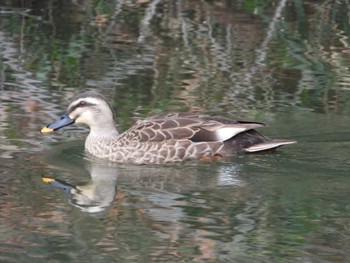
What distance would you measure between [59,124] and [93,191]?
5.83 ft

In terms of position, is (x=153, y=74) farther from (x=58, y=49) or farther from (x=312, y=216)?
(x=312, y=216)

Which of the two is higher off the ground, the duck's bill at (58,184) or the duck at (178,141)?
the duck at (178,141)

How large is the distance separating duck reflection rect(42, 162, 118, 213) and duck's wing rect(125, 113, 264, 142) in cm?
69

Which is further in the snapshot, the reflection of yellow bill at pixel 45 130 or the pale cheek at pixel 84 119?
the pale cheek at pixel 84 119

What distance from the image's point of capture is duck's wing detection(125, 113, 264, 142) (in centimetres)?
1241

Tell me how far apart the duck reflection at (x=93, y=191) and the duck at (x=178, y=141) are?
54 cm

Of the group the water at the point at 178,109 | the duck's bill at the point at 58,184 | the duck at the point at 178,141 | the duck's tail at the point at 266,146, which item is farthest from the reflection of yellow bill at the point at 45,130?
the duck's tail at the point at 266,146

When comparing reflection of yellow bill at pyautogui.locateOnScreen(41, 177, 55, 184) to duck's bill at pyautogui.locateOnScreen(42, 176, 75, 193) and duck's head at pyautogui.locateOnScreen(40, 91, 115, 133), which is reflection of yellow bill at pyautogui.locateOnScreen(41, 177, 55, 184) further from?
duck's head at pyautogui.locateOnScreen(40, 91, 115, 133)

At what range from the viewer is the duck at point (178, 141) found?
→ 485 inches

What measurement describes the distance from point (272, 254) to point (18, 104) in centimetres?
560

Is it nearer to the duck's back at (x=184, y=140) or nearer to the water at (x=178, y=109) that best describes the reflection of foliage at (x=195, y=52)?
the water at (x=178, y=109)

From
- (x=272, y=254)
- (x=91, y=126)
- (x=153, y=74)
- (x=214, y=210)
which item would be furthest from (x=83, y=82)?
(x=272, y=254)

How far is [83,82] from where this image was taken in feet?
49.7

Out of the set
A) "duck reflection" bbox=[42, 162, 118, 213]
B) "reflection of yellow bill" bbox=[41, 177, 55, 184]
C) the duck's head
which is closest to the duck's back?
the duck's head
